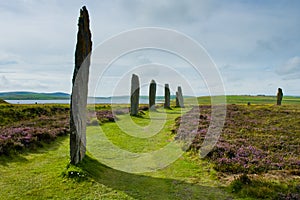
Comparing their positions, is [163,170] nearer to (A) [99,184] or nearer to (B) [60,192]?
(A) [99,184]

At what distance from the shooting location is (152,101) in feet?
116

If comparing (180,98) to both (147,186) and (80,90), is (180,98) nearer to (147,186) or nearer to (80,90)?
(80,90)

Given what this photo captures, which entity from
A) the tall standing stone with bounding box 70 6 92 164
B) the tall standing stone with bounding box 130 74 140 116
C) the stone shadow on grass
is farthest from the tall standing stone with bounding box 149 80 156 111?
the stone shadow on grass

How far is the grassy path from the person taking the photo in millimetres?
7560

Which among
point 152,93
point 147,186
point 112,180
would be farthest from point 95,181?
point 152,93

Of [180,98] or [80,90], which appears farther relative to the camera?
[180,98]

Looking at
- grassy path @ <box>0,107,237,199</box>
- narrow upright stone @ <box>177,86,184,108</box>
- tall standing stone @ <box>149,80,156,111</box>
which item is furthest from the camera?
narrow upright stone @ <box>177,86,184,108</box>

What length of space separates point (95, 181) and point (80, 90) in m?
3.33

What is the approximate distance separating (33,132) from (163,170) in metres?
7.74

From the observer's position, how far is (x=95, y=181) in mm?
8445

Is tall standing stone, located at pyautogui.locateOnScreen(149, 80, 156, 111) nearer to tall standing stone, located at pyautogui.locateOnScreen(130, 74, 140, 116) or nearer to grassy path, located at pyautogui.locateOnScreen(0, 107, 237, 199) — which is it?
tall standing stone, located at pyautogui.locateOnScreen(130, 74, 140, 116)

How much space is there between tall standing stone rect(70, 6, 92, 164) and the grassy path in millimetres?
Answer: 688

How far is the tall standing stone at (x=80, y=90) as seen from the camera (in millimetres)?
9281

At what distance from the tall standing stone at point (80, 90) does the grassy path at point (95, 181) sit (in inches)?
27.1
